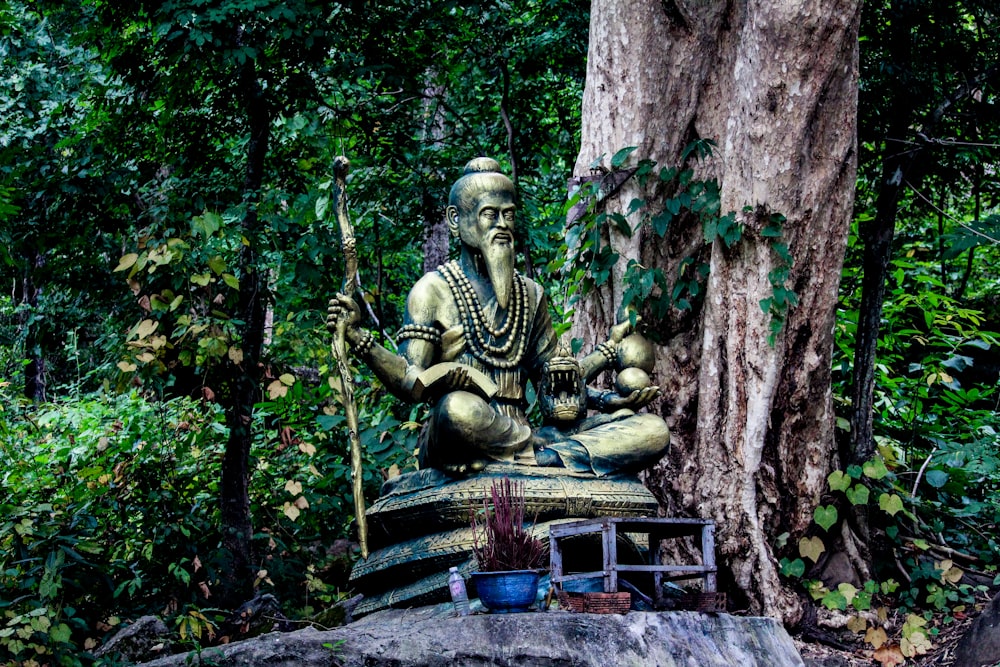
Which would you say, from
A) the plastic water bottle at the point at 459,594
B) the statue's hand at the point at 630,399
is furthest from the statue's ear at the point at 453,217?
the plastic water bottle at the point at 459,594

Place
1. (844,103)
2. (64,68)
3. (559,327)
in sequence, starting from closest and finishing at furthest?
(844,103)
(559,327)
(64,68)

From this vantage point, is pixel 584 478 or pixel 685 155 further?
pixel 685 155

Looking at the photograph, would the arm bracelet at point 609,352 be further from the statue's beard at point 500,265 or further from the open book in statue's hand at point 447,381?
the open book in statue's hand at point 447,381

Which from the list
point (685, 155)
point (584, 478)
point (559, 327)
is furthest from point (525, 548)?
point (685, 155)

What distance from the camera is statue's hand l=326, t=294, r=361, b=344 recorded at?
555cm

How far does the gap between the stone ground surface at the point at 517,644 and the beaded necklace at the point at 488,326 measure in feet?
5.72

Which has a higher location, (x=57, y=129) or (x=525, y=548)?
(x=57, y=129)

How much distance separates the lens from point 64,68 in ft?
36.0

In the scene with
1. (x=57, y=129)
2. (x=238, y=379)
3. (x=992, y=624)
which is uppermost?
(x=57, y=129)

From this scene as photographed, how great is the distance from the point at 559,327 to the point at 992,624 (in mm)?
3098

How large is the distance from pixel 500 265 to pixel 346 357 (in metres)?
1.01

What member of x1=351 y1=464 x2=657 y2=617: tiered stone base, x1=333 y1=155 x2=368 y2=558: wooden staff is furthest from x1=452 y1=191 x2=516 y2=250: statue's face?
x1=351 y1=464 x2=657 y2=617: tiered stone base

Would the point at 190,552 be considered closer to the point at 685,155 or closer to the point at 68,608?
the point at 68,608

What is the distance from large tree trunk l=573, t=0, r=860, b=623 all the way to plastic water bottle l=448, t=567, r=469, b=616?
7.35 ft
